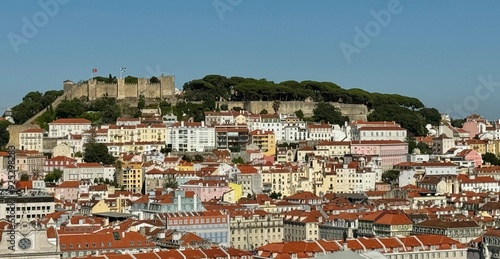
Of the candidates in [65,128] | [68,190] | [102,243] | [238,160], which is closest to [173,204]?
[102,243]

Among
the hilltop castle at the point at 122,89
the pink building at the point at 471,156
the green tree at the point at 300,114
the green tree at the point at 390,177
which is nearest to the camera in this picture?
the green tree at the point at 390,177

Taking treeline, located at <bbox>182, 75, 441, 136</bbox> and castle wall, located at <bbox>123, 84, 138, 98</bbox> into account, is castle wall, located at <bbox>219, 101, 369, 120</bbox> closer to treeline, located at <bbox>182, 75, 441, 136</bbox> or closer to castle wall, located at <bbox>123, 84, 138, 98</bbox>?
treeline, located at <bbox>182, 75, 441, 136</bbox>

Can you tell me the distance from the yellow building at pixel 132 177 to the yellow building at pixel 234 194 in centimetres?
594

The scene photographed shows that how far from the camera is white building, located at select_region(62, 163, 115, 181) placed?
59.4 meters

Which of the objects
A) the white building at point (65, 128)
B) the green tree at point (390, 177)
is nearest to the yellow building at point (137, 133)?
the white building at point (65, 128)

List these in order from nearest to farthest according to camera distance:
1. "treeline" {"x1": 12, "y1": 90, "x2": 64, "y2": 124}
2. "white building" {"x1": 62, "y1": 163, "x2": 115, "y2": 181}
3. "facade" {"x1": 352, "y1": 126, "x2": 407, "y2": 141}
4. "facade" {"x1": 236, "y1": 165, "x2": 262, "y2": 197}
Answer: "facade" {"x1": 236, "y1": 165, "x2": 262, "y2": 197}, "white building" {"x1": 62, "y1": 163, "x2": 115, "y2": 181}, "facade" {"x1": 352, "y1": 126, "x2": 407, "y2": 141}, "treeline" {"x1": 12, "y1": 90, "x2": 64, "y2": 124}

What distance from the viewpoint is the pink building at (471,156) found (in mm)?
70750

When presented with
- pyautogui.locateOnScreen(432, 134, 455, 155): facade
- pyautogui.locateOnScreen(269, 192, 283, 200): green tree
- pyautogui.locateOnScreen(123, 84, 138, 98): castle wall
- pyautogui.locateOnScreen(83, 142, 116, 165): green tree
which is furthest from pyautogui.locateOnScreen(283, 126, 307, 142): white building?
pyautogui.locateOnScreen(83, 142, 116, 165): green tree

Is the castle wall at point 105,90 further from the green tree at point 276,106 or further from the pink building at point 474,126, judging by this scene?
the pink building at point 474,126

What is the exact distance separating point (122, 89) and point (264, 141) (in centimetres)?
1425

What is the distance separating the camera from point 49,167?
202 feet

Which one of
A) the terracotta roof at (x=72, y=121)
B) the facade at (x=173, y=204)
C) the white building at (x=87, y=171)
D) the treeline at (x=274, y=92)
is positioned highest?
the treeline at (x=274, y=92)

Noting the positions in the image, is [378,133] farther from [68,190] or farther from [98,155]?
[68,190]

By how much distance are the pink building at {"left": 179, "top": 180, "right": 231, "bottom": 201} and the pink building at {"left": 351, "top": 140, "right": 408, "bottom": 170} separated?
16.5 m
